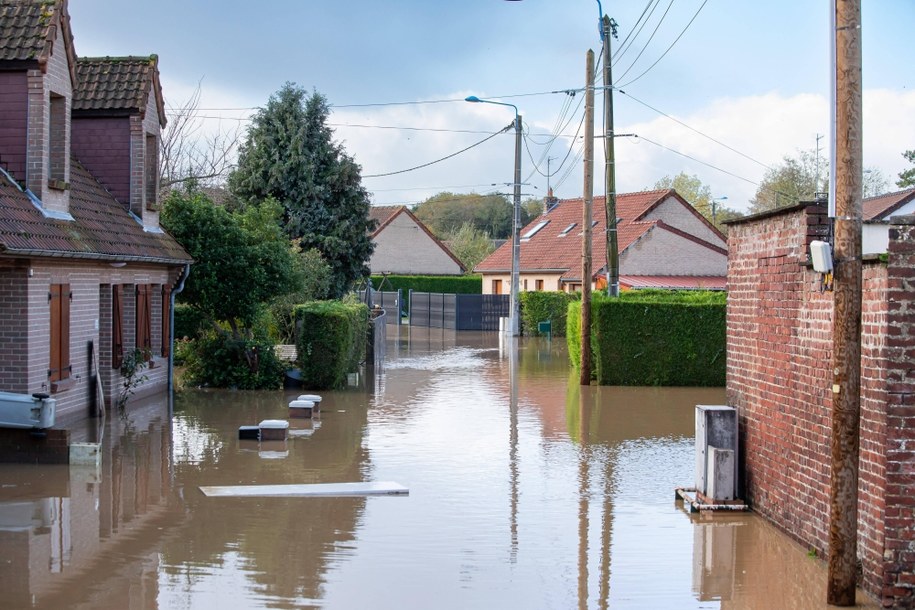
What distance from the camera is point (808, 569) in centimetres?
946

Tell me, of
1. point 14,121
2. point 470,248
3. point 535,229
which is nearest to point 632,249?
point 535,229

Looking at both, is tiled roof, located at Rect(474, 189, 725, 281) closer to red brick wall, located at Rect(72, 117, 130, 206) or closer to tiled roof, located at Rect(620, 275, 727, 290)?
tiled roof, located at Rect(620, 275, 727, 290)

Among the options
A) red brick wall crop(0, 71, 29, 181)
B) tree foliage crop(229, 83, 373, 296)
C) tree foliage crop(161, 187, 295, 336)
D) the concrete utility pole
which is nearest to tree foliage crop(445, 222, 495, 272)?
tree foliage crop(229, 83, 373, 296)

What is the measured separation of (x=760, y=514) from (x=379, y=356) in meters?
20.8

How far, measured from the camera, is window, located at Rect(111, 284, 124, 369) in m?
18.8

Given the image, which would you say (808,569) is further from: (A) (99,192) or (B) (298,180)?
(B) (298,180)

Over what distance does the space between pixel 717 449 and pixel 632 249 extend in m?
35.3

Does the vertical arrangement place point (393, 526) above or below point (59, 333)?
below

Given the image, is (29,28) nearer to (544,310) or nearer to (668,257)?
(544,310)

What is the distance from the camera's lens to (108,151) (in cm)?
2067

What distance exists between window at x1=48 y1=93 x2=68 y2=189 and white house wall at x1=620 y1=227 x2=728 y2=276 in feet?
104

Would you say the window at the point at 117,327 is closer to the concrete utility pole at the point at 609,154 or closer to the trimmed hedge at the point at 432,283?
the concrete utility pole at the point at 609,154

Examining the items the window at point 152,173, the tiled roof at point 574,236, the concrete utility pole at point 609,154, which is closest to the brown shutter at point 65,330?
the window at point 152,173

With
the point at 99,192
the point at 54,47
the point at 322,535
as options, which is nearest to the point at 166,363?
the point at 99,192
